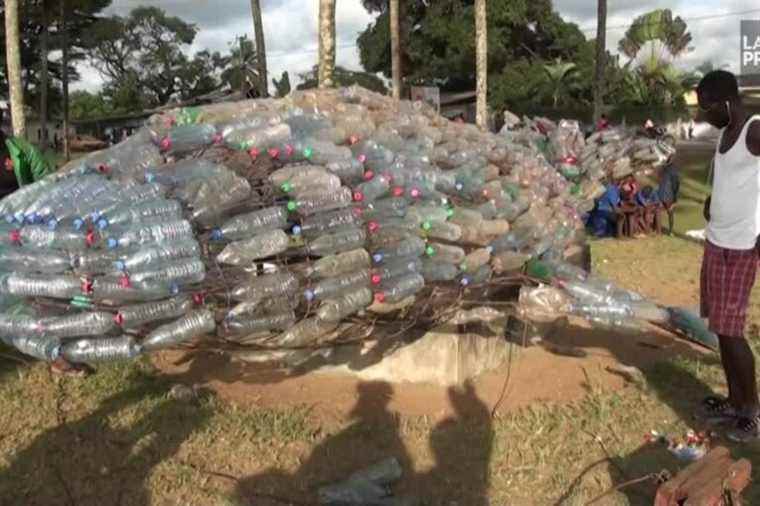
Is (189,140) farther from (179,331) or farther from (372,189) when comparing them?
(179,331)

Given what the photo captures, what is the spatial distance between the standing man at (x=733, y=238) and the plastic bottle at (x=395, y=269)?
5.29 ft

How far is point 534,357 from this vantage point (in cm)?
536

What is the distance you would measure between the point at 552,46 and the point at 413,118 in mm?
31447

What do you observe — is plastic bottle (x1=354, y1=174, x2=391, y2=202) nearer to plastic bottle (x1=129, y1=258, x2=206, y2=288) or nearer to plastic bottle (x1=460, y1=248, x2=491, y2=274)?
plastic bottle (x1=460, y1=248, x2=491, y2=274)

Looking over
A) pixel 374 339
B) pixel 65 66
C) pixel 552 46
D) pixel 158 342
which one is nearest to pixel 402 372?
pixel 374 339

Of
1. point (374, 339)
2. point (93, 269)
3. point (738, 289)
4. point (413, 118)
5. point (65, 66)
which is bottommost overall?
point (374, 339)

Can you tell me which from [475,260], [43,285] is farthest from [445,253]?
[43,285]

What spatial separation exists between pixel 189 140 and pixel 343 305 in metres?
1.12

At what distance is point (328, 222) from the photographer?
3594mm

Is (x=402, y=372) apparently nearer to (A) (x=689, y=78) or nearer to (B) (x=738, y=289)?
(B) (x=738, y=289)

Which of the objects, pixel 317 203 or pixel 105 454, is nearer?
pixel 317 203

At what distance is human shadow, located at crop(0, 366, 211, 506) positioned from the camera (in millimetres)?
3600

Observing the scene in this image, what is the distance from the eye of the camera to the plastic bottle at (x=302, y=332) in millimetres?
3553

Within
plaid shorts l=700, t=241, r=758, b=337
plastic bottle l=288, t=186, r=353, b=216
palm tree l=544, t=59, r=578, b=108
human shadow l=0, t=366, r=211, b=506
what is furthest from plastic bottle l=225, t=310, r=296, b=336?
palm tree l=544, t=59, r=578, b=108
